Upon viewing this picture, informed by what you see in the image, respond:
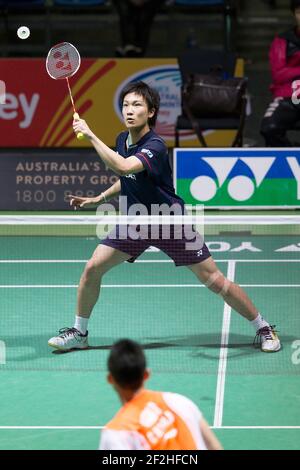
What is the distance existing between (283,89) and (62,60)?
5.07 m

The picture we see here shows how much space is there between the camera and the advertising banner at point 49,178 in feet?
41.2

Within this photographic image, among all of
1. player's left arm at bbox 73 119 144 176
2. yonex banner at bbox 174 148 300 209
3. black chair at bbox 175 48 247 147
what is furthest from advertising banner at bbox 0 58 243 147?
player's left arm at bbox 73 119 144 176

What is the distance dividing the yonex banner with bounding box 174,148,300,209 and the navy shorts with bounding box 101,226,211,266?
145 inches

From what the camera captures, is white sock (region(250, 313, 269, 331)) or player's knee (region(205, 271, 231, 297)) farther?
white sock (region(250, 313, 269, 331))

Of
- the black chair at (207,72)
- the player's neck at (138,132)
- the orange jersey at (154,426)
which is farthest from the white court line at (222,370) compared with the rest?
the black chair at (207,72)

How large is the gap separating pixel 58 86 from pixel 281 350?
21.2 feet

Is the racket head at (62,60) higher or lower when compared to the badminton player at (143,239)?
higher

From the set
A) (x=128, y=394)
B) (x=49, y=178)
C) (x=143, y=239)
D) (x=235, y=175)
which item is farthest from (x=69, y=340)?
(x=49, y=178)

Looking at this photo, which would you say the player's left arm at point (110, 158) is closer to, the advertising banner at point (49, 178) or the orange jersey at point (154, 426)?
the orange jersey at point (154, 426)

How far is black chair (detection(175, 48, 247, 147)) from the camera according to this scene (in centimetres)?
1288

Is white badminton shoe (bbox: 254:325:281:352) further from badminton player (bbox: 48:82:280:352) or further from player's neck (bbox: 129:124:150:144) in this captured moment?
player's neck (bbox: 129:124:150:144)

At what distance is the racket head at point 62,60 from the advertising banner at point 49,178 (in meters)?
4.67
